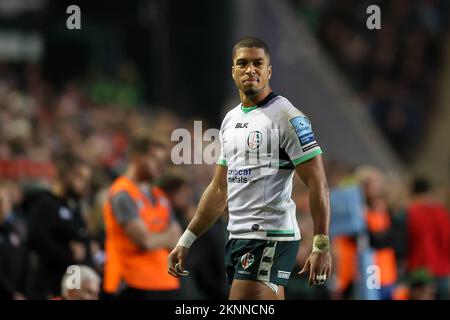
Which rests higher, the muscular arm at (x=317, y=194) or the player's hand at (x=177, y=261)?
the muscular arm at (x=317, y=194)

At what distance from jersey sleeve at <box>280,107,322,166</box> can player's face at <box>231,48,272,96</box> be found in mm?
260

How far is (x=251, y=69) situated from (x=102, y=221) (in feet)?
14.9

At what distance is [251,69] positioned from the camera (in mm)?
6988

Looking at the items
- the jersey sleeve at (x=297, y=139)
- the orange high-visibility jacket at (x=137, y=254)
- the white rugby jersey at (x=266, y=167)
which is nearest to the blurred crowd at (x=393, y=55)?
the orange high-visibility jacket at (x=137, y=254)

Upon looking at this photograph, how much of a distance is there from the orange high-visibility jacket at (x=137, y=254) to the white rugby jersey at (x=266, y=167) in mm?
2443

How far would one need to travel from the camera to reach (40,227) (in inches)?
396

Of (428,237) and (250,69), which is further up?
(250,69)

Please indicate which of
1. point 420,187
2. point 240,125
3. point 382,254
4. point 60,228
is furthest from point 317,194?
point 420,187

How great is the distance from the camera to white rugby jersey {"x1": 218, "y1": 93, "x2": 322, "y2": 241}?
695 cm

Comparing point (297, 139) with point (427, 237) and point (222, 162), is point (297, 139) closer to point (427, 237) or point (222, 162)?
point (222, 162)

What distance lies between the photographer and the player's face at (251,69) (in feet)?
23.0

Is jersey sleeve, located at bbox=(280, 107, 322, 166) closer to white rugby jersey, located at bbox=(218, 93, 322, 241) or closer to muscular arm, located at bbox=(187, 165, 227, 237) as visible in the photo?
white rugby jersey, located at bbox=(218, 93, 322, 241)

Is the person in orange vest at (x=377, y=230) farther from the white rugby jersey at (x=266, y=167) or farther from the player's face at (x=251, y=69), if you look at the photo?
the player's face at (x=251, y=69)
